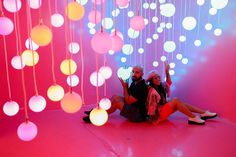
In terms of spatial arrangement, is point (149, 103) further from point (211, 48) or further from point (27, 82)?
point (27, 82)

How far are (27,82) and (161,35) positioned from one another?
2014 mm

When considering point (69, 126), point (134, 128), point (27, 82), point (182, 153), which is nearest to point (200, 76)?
point (134, 128)

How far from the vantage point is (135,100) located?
3389 millimetres

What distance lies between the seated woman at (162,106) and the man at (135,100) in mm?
98

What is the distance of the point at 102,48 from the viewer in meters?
1.40

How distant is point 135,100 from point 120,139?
24.3 inches

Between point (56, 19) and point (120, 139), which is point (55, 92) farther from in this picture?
point (120, 139)

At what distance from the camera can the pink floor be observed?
262 centimetres

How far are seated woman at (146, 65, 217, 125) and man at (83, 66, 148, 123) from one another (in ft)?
0.32

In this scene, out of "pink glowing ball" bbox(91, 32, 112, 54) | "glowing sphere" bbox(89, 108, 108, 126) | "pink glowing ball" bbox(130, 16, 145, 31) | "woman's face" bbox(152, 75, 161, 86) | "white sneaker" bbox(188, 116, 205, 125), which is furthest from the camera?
"woman's face" bbox(152, 75, 161, 86)

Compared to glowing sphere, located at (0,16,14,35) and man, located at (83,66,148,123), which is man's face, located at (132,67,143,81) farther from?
glowing sphere, located at (0,16,14,35)

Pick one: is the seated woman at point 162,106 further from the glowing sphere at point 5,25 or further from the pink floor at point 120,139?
the glowing sphere at point 5,25

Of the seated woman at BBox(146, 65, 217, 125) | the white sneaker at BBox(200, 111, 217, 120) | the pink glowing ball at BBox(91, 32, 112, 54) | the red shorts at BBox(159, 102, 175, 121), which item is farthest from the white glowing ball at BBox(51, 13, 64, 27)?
the white sneaker at BBox(200, 111, 217, 120)

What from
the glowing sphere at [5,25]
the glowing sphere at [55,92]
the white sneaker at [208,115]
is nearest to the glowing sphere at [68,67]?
the glowing sphere at [55,92]
